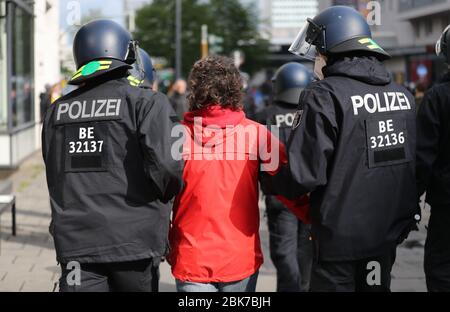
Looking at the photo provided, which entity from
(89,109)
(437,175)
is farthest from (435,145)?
(89,109)

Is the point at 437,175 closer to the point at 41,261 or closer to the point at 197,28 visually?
the point at 41,261

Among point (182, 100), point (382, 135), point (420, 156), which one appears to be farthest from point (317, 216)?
point (182, 100)

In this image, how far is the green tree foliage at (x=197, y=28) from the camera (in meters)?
63.4

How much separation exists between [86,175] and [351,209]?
1.16 m

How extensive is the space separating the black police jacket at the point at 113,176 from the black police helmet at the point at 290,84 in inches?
103

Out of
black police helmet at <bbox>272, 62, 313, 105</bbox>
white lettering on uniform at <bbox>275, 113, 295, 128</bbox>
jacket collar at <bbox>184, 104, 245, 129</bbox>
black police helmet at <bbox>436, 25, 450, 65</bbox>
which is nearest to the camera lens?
jacket collar at <bbox>184, 104, 245, 129</bbox>

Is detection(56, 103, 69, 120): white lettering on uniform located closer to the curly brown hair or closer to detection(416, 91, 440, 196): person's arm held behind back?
the curly brown hair

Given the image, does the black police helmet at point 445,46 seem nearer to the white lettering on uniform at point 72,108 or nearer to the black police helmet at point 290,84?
the black police helmet at point 290,84

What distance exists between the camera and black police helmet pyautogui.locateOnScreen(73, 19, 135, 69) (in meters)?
3.43

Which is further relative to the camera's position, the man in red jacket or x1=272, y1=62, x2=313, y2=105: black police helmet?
x1=272, y1=62, x2=313, y2=105: black police helmet

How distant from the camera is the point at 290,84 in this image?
5.81 metres

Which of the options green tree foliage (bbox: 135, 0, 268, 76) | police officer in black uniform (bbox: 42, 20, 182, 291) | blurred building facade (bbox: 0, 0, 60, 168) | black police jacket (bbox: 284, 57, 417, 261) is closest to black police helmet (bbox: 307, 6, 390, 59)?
black police jacket (bbox: 284, 57, 417, 261)

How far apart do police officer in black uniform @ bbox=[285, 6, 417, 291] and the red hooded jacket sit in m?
0.28

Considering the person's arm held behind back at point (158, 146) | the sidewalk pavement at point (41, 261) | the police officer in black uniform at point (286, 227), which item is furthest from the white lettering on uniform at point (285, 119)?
the person's arm held behind back at point (158, 146)
